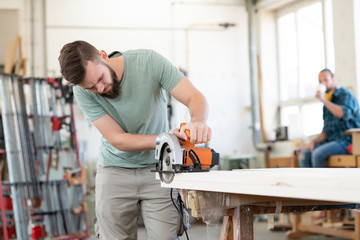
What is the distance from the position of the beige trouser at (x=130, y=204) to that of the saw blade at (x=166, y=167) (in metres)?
0.34

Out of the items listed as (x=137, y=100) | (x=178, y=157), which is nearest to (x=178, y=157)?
(x=178, y=157)

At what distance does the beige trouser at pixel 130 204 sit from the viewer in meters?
2.08

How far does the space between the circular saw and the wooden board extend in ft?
0.18

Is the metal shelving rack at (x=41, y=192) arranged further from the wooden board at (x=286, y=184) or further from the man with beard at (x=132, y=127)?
the wooden board at (x=286, y=184)

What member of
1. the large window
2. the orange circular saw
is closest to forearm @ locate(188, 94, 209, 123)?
the orange circular saw

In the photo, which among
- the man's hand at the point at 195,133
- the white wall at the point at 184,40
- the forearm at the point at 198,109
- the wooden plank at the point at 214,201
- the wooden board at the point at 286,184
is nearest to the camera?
the wooden board at the point at 286,184

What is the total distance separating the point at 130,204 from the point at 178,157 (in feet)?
1.81

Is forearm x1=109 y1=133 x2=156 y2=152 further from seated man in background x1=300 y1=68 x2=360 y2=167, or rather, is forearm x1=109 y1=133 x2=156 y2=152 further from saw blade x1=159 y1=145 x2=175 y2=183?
A: seated man in background x1=300 y1=68 x2=360 y2=167

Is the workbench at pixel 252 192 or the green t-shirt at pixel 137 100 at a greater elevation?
the green t-shirt at pixel 137 100

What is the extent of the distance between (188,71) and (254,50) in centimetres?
96

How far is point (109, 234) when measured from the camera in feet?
6.86

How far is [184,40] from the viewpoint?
6805 millimetres

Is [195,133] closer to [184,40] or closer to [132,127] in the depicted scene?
[132,127]

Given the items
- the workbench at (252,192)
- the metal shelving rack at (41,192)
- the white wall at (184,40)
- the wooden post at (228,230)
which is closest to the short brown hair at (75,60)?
the workbench at (252,192)
